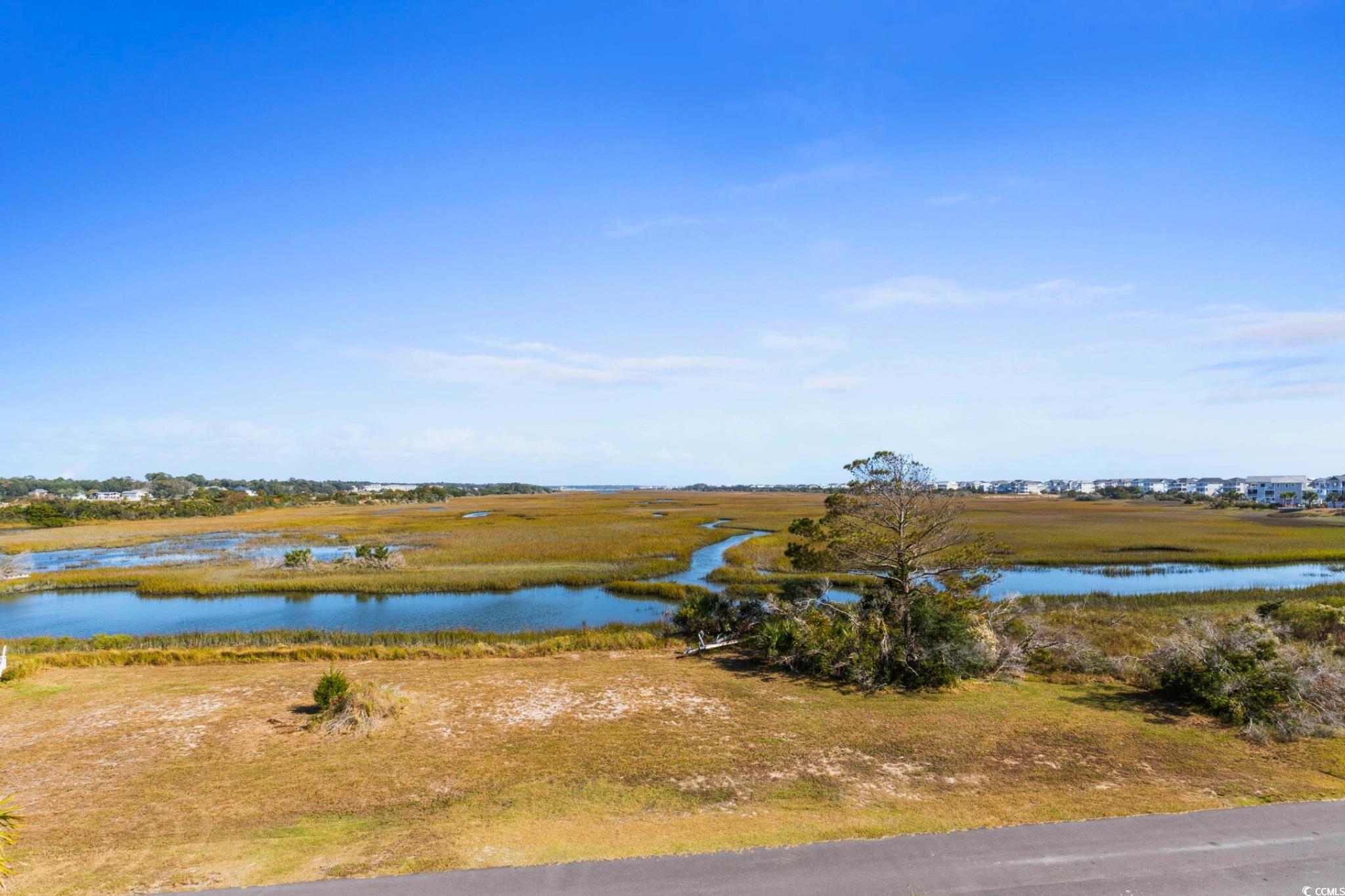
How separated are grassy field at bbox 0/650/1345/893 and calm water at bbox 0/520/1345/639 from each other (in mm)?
15398

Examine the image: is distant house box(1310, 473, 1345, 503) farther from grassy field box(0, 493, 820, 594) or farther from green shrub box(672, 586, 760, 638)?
green shrub box(672, 586, 760, 638)

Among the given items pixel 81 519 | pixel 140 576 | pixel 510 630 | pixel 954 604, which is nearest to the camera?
pixel 954 604

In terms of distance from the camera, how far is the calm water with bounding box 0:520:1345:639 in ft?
120

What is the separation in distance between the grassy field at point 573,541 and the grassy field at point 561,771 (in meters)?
18.1

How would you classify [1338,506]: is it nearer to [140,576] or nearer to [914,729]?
[914,729]

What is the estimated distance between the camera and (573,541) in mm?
70750

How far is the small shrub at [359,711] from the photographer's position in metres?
17.3

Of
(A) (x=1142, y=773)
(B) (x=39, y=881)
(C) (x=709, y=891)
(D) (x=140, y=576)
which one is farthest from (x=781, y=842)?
(D) (x=140, y=576)

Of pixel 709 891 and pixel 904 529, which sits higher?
pixel 904 529

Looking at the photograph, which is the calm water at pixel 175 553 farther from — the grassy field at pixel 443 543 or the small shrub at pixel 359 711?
the small shrub at pixel 359 711

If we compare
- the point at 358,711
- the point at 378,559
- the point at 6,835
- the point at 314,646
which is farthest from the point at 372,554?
the point at 6,835

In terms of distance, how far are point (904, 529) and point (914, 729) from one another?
10.3m

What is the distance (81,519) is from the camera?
116 m

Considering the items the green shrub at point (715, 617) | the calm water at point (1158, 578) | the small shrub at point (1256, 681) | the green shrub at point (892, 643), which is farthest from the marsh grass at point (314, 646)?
the calm water at point (1158, 578)
